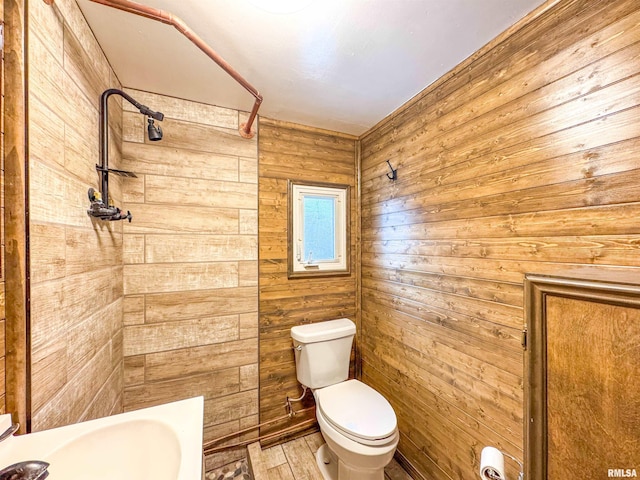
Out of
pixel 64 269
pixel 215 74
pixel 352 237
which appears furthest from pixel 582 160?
pixel 64 269

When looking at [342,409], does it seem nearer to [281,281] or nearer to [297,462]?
[297,462]

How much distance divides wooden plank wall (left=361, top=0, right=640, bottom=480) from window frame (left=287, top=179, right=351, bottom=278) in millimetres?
328

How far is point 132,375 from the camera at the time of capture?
1532 millimetres

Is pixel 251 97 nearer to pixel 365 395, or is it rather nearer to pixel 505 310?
pixel 505 310

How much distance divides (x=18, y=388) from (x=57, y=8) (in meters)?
1.24

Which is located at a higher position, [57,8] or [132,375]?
[57,8]

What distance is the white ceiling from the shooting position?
3.36ft

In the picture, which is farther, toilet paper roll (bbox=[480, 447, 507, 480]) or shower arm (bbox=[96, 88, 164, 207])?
shower arm (bbox=[96, 88, 164, 207])

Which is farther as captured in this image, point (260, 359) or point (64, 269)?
point (260, 359)

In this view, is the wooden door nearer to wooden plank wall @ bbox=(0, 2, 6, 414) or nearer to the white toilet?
the white toilet

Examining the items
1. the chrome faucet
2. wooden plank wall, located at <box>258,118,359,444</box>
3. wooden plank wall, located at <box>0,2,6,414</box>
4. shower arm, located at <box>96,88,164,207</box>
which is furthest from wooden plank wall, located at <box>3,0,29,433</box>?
wooden plank wall, located at <box>258,118,359,444</box>

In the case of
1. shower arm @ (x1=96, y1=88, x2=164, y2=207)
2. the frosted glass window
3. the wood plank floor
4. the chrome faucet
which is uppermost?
shower arm @ (x1=96, y1=88, x2=164, y2=207)

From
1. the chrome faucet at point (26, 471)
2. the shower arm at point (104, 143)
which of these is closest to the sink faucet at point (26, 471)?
the chrome faucet at point (26, 471)

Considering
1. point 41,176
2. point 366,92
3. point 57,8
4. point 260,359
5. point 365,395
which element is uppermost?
point 366,92
